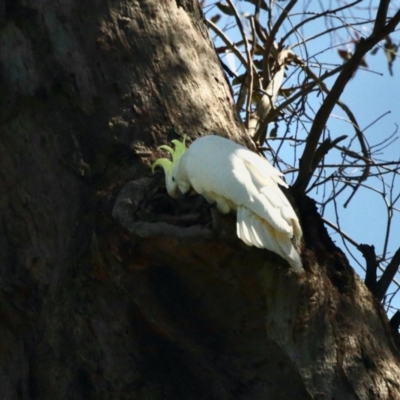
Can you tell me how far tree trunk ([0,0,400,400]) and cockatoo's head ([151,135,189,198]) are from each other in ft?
0.07

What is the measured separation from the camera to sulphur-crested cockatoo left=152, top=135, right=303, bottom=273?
181 centimetres

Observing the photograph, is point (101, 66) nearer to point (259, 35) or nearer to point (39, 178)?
point (39, 178)

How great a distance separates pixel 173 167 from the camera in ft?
6.47

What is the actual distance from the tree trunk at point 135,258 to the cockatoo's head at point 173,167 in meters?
0.02

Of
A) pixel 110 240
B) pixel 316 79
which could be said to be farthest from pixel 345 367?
pixel 316 79

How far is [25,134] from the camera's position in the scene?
7.32 ft

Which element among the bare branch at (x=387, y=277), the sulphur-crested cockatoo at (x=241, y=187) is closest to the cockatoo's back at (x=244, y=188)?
Answer: the sulphur-crested cockatoo at (x=241, y=187)

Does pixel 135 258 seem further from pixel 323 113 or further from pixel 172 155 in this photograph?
pixel 323 113

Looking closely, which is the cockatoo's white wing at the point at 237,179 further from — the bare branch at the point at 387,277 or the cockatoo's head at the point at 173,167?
the bare branch at the point at 387,277

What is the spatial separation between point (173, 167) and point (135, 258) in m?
A: 0.29

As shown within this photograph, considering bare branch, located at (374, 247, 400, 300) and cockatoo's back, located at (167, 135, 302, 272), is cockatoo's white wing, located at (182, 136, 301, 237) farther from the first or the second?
bare branch, located at (374, 247, 400, 300)

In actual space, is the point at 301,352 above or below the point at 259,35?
below

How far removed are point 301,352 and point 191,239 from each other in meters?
0.43

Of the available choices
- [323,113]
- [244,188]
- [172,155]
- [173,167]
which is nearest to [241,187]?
[244,188]
